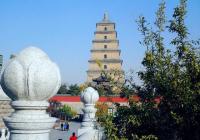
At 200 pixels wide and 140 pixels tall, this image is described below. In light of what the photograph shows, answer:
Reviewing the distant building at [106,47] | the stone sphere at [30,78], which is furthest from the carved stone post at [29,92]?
the distant building at [106,47]

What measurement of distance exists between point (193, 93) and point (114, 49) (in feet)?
166

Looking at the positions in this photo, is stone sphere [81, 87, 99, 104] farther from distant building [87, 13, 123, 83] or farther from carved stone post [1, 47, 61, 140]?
distant building [87, 13, 123, 83]

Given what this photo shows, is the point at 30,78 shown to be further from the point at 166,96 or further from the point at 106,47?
the point at 106,47

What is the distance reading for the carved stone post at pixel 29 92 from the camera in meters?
2.46

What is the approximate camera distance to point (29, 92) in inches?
97.3

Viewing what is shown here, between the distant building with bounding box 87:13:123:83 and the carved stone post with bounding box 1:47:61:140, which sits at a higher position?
the distant building with bounding box 87:13:123:83

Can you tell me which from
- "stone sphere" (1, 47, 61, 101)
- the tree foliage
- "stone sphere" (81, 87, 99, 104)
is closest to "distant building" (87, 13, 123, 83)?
"stone sphere" (81, 87, 99, 104)

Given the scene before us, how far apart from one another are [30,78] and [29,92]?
0.11m

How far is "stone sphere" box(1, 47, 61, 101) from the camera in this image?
2459 mm

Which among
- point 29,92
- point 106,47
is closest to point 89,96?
point 29,92

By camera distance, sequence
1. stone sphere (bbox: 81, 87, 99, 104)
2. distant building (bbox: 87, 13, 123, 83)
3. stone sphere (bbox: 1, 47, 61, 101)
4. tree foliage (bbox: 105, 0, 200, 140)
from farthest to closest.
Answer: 1. distant building (bbox: 87, 13, 123, 83)
2. stone sphere (bbox: 81, 87, 99, 104)
3. tree foliage (bbox: 105, 0, 200, 140)
4. stone sphere (bbox: 1, 47, 61, 101)

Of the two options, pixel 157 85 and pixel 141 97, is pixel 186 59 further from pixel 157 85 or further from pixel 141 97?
pixel 141 97

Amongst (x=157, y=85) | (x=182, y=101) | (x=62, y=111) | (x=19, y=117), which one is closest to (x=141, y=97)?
(x=157, y=85)

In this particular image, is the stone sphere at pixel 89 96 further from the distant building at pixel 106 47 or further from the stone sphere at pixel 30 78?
the distant building at pixel 106 47
